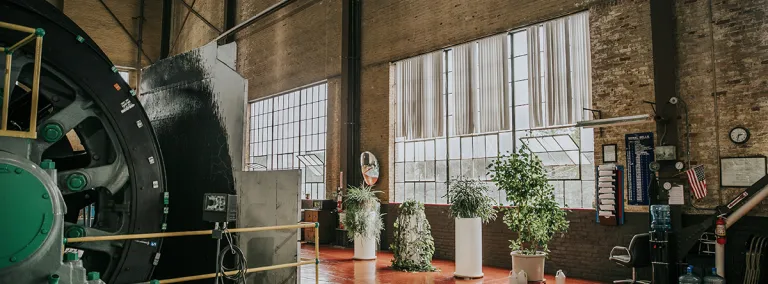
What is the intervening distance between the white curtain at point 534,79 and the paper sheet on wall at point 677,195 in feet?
7.87

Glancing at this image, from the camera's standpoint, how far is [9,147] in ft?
11.8

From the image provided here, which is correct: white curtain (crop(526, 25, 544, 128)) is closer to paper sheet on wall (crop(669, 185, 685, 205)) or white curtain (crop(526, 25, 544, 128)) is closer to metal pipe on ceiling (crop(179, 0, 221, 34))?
paper sheet on wall (crop(669, 185, 685, 205))

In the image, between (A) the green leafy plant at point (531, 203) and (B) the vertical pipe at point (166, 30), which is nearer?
(A) the green leafy plant at point (531, 203)

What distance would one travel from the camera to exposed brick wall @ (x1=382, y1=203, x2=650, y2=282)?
7.94 m

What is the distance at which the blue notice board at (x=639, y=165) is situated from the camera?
776 cm

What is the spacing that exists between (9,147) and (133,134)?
1.45 metres

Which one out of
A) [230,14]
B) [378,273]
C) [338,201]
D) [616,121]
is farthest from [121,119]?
[230,14]

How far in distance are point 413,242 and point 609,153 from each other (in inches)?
128

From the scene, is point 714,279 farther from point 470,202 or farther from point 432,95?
point 432,95

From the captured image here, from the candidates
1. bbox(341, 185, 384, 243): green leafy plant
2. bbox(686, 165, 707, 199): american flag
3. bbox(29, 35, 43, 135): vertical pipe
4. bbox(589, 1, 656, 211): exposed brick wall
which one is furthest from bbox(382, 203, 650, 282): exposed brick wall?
bbox(29, 35, 43, 135): vertical pipe

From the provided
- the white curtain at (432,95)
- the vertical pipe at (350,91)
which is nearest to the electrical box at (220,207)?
the white curtain at (432,95)

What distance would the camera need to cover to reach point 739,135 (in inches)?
278

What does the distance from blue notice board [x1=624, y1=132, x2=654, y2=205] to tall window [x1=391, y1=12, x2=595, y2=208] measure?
0.75m

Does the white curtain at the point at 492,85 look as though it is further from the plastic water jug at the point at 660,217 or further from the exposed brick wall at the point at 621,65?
the plastic water jug at the point at 660,217
